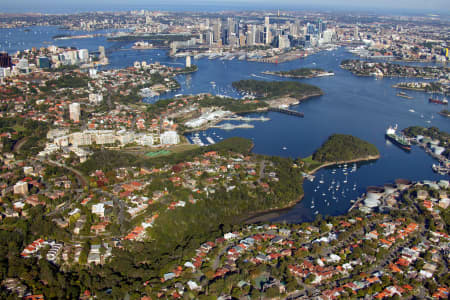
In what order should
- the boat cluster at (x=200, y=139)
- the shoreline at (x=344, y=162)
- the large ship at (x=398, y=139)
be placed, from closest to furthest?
the shoreline at (x=344, y=162), the boat cluster at (x=200, y=139), the large ship at (x=398, y=139)

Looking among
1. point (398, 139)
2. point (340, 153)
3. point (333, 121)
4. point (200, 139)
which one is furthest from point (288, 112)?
point (340, 153)

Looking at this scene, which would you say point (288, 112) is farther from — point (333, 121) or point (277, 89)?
point (277, 89)

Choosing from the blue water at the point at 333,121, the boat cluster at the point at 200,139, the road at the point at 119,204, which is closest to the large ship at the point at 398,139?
the blue water at the point at 333,121

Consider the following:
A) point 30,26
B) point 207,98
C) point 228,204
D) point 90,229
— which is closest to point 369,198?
point 228,204

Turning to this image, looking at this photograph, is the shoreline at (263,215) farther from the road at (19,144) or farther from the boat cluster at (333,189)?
the road at (19,144)

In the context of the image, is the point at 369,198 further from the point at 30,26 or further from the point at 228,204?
the point at 30,26

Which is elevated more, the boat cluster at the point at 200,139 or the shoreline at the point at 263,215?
the boat cluster at the point at 200,139
